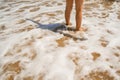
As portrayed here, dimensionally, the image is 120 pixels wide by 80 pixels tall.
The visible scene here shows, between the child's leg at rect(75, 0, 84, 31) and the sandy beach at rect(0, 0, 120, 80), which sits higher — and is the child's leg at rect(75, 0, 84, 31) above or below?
above

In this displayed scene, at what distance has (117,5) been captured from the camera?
25.0ft

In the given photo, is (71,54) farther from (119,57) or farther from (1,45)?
(1,45)

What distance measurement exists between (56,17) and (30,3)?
6.89 ft

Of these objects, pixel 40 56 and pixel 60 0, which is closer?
pixel 40 56

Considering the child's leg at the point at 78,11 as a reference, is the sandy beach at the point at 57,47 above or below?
below

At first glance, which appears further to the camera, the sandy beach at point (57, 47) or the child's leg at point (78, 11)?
the child's leg at point (78, 11)

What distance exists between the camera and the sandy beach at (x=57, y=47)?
4188mm

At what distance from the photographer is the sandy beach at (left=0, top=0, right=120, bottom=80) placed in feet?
13.7

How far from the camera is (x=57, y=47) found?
4.95 meters

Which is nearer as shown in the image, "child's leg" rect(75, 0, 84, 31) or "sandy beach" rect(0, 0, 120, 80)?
"sandy beach" rect(0, 0, 120, 80)

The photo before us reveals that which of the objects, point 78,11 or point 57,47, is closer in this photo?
point 57,47

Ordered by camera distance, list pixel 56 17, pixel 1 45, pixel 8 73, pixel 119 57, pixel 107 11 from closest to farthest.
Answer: pixel 8 73 → pixel 119 57 → pixel 1 45 → pixel 56 17 → pixel 107 11

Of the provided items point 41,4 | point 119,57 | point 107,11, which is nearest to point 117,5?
point 107,11

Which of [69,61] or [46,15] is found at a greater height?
[46,15]
